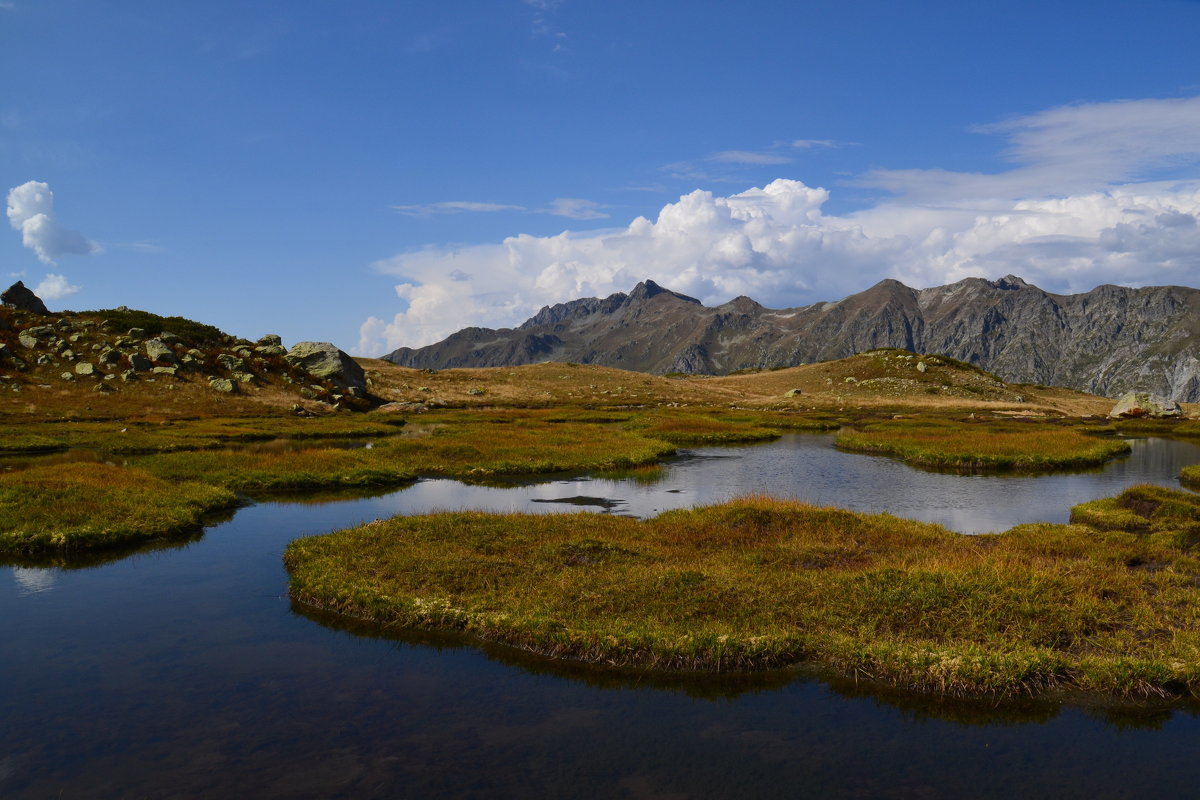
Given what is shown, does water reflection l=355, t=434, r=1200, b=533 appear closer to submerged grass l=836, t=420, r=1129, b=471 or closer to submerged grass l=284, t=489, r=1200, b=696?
submerged grass l=836, t=420, r=1129, b=471

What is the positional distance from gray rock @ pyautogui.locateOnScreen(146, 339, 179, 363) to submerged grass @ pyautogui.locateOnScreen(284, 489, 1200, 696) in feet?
259

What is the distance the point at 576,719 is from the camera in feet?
48.2

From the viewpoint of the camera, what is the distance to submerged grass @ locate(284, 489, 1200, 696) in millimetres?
16219

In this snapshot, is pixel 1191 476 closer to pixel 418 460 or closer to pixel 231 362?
pixel 418 460

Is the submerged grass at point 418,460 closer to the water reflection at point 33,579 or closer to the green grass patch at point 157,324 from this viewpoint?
the water reflection at point 33,579

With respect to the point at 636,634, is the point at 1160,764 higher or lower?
lower

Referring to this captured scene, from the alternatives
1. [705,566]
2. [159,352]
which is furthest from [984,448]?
[159,352]

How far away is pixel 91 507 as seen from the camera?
3034 cm

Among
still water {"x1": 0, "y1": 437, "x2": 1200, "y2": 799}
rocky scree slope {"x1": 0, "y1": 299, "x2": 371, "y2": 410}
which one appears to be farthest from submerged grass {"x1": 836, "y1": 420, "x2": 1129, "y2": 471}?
rocky scree slope {"x1": 0, "y1": 299, "x2": 371, "y2": 410}

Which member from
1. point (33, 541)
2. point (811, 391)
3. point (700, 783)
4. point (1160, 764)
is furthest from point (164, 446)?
point (811, 391)

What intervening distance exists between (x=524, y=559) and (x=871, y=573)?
11138 mm

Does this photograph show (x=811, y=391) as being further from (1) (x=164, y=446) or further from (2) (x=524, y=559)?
(2) (x=524, y=559)

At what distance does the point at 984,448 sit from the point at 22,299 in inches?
4802

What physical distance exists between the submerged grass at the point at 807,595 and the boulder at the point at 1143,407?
99.1 m
